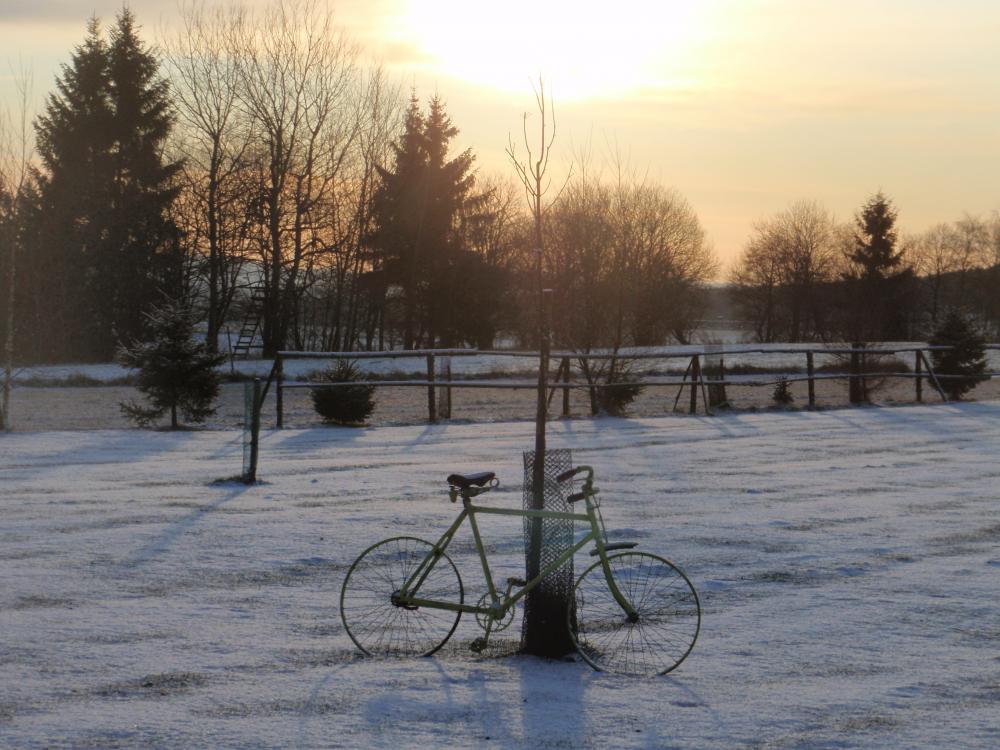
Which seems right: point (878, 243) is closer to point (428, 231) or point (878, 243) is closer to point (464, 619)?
point (428, 231)

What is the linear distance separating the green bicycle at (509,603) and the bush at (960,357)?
21.2m

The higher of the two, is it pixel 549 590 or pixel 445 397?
pixel 445 397

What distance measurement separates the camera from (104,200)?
143ft

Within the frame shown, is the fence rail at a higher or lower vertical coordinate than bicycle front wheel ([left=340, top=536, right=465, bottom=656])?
higher

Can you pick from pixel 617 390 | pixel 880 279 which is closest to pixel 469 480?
pixel 617 390

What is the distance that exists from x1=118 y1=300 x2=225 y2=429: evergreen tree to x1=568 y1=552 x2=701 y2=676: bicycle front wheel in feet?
39.9

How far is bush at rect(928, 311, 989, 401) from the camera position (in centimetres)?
2605

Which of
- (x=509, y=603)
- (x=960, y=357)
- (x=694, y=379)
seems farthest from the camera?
(x=960, y=357)

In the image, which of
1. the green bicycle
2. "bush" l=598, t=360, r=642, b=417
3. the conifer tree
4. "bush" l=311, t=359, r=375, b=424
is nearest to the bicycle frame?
the green bicycle

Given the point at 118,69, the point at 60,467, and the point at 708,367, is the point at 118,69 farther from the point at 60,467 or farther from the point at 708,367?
the point at 60,467

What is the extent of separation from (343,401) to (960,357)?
14704 mm

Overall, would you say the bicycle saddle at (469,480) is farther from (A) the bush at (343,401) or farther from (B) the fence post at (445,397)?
(B) the fence post at (445,397)

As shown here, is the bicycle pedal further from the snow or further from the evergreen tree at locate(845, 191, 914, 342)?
the evergreen tree at locate(845, 191, 914, 342)

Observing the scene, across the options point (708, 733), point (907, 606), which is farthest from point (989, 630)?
point (708, 733)
